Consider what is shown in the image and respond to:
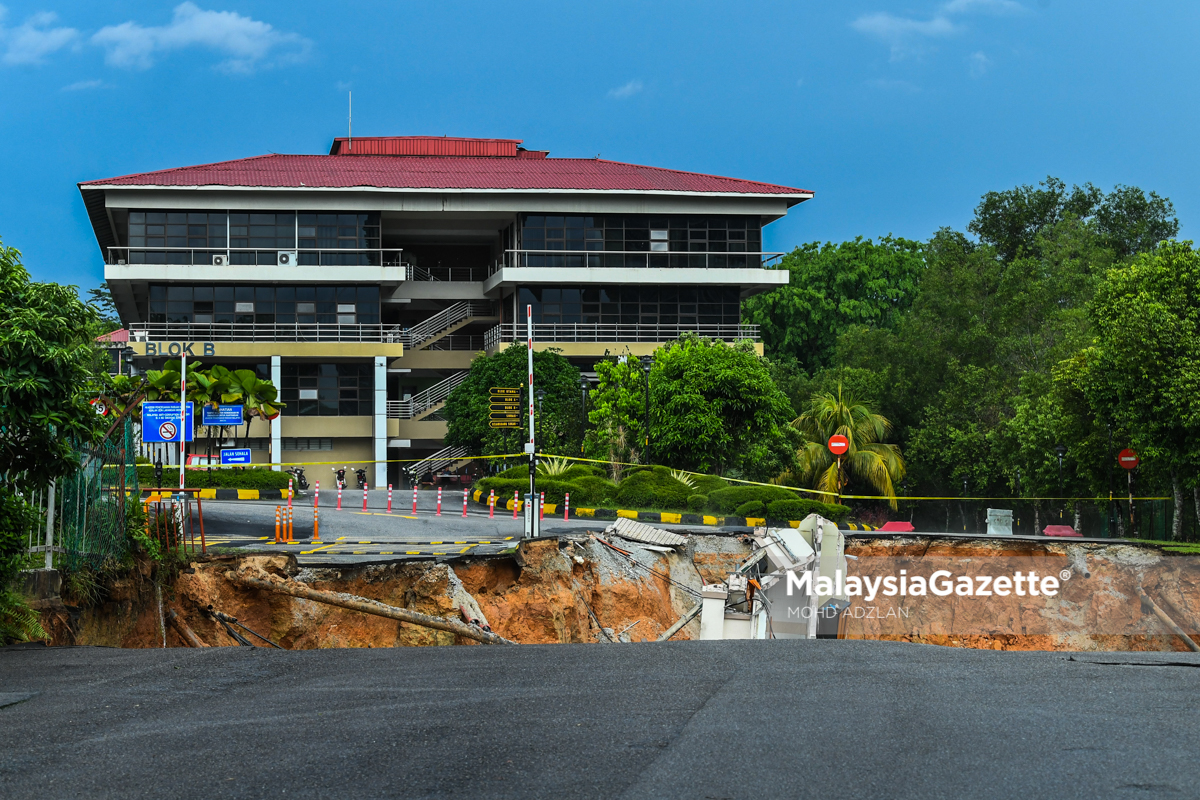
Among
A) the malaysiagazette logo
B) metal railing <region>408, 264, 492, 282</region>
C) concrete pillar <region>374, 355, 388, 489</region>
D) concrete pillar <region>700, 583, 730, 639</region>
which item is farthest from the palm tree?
concrete pillar <region>700, 583, 730, 639</region>

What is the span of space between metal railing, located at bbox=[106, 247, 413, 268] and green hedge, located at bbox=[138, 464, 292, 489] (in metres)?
18.1

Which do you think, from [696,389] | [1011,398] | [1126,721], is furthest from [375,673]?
[1011,398]

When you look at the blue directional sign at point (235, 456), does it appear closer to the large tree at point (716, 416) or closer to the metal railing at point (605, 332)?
the large tree at point (716, 416)

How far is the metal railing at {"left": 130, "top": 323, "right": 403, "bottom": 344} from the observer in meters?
51.1

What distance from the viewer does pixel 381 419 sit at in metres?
51.5

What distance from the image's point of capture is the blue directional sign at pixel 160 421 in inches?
867

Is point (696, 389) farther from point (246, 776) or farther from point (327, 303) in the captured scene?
point (246, 776)

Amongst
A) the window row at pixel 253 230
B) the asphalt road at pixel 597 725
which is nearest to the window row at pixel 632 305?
the window row at pixel 253 230

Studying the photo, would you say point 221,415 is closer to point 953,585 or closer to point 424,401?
point 953,585

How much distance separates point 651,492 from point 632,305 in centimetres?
2474

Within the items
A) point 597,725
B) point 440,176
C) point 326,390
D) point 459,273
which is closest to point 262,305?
point 326,390

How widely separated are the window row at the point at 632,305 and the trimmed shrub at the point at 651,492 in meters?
22.8

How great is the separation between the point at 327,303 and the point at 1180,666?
4723 centimetres

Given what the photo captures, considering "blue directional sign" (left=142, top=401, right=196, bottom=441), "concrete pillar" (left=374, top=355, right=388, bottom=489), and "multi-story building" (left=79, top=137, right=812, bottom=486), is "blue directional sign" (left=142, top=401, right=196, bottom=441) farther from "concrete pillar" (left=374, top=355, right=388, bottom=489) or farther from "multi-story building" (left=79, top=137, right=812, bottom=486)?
"concrete pillar" (left=374, top=355, right=388, bottom=489)
